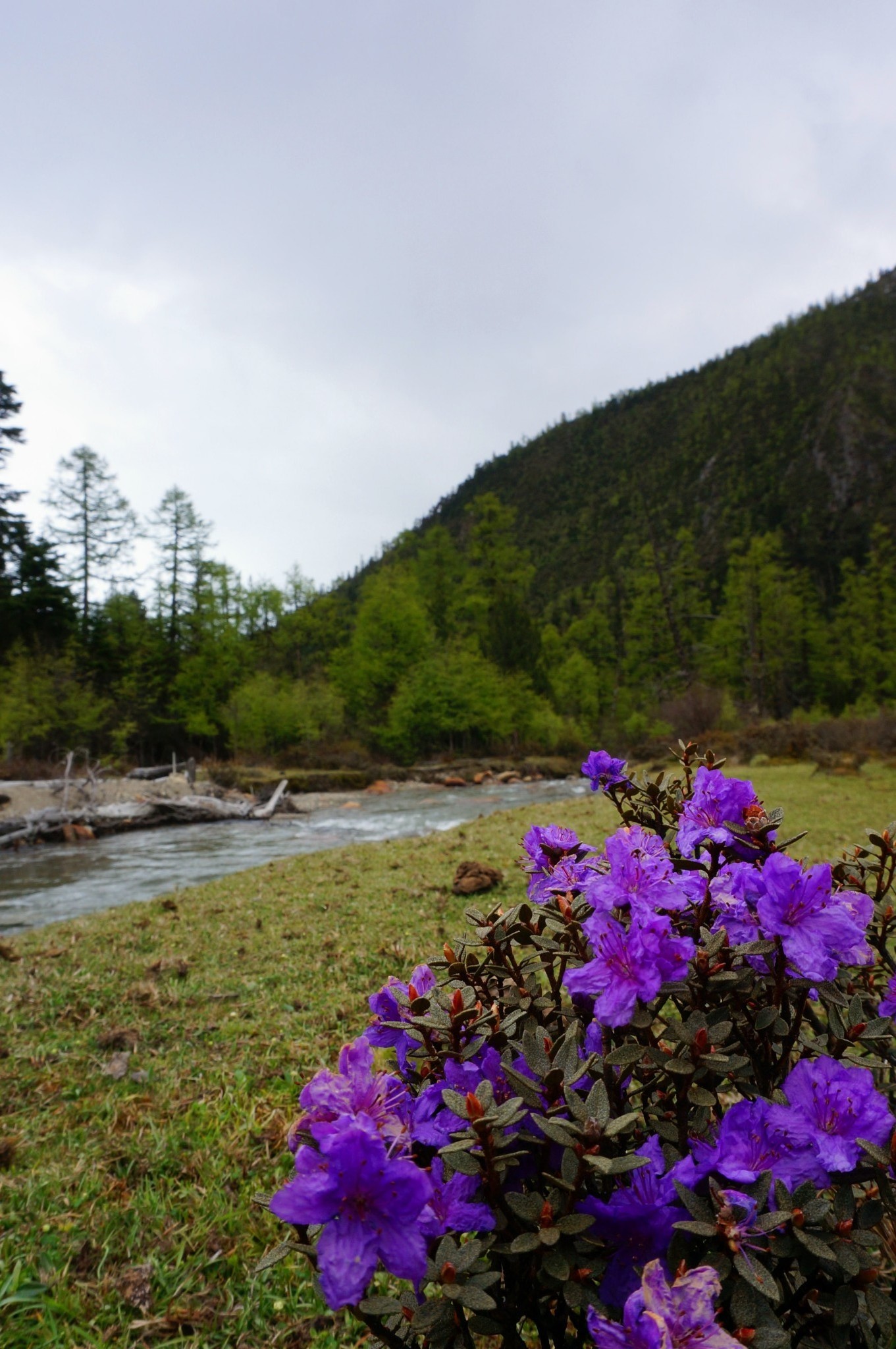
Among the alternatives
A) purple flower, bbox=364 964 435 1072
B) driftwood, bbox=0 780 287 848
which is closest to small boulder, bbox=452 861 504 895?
purple flower, bbox=364 964 435 1072

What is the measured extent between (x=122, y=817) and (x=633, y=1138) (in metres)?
15.1

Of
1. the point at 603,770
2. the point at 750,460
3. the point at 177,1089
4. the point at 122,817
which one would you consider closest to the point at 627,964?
the point at 603,770

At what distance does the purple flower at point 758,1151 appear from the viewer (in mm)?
704

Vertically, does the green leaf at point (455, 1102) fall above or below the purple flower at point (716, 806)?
below

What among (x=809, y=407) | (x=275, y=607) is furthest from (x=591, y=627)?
(x=809, y=407)

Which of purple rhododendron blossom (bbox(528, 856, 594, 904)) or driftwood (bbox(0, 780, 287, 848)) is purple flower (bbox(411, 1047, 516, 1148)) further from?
driftwood (bbox(0, 780, 287, 848))

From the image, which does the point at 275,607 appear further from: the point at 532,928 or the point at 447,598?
the point at 532,928

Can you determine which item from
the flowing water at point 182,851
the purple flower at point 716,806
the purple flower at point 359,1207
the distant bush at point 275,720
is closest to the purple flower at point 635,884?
the purple flower at point 716,806

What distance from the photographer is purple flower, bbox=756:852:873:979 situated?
80cm

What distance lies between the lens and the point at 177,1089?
245cm

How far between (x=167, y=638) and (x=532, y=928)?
115 feet

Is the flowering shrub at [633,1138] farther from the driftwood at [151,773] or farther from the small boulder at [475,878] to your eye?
the driftwood at [151,773]

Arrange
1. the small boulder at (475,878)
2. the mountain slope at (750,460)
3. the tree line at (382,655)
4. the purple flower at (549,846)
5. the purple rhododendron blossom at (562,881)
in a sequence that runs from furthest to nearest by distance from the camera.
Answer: the mountain slope at (750,460) < the tree line at (382,655) < the small boulder at (475,878) < the purple flower at (549,846) < the purple rhododendron blossom at (562,881)

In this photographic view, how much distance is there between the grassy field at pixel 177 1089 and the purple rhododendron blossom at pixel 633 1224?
116 centimetres
